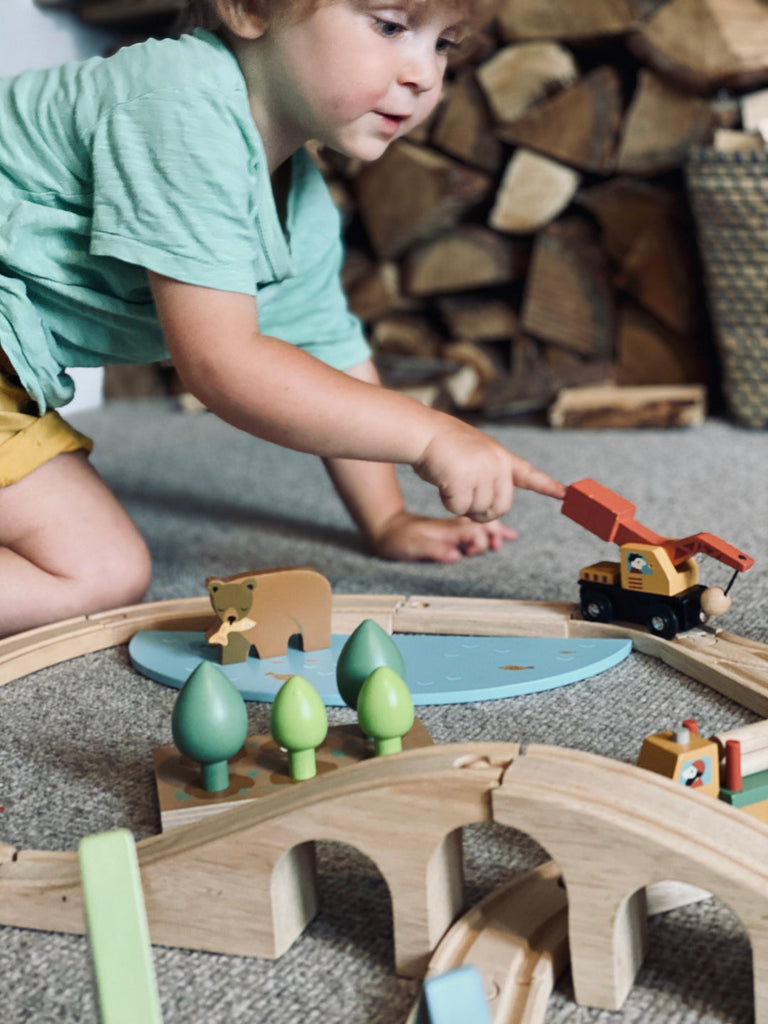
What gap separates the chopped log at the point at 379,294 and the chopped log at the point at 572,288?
0.81 ft

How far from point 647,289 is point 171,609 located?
1047 mm

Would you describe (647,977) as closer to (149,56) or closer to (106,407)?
(149,56)

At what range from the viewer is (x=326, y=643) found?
0.81 metres

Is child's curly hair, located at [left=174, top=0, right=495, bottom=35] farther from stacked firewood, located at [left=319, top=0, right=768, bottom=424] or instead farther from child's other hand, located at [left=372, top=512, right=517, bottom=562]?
stacked firewood, located at [left=319, top=0, right=768, bottom=424]

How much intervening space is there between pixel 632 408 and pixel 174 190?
913 millimetres

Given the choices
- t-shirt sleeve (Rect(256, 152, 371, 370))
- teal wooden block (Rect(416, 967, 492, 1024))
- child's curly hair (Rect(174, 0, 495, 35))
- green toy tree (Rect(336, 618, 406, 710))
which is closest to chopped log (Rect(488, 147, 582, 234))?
t-shirt sleeve (Rect(256, 152, 371, 370))

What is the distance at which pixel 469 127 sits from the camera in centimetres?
170

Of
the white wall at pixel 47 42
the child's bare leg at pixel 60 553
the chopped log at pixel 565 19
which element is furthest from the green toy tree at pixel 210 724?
the chopped log at pixel 565 19

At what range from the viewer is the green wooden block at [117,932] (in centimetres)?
39

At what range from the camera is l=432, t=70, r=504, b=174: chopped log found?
1691 mm

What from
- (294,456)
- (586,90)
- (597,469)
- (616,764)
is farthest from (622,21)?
(616,764)

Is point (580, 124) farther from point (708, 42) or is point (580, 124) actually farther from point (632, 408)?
point (632, 408)

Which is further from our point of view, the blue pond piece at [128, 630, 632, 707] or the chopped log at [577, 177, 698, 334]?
the chopped log at [577, 177, 698, 334]

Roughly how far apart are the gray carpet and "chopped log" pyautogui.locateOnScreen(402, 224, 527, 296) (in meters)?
0.42
